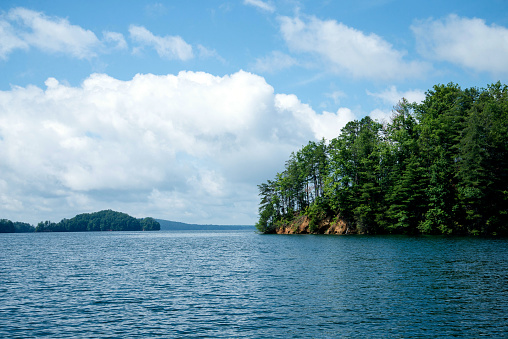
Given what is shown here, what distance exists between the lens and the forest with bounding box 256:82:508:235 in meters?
81.9

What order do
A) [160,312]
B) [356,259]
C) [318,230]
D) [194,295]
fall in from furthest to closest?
[318,230] < [356,259] < [194,295] < [160,312]

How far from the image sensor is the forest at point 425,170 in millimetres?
81938

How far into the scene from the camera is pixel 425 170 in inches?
3652

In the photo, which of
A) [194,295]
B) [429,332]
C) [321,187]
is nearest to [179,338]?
[194,295]

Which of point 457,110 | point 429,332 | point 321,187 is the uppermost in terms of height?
point 457,110

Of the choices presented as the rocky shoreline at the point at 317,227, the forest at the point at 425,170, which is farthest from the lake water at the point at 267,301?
the rocky shoreline at the point at 317,227

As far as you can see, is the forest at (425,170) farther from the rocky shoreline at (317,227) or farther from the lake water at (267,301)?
the lake water at (267,301)

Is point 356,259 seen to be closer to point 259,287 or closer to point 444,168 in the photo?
point 259,287

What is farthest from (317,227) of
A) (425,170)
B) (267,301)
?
(267,301)

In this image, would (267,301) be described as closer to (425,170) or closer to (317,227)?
(425,170)

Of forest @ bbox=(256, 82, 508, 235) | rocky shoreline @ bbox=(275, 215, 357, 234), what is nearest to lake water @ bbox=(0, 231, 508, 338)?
forest @ bbox=(256, 82, 508, 235)

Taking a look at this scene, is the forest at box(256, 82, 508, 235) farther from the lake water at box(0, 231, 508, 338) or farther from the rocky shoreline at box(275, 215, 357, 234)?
the lake water at box(0, 231, 508, 338)

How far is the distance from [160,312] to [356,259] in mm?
29234

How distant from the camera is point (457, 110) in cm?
9462
